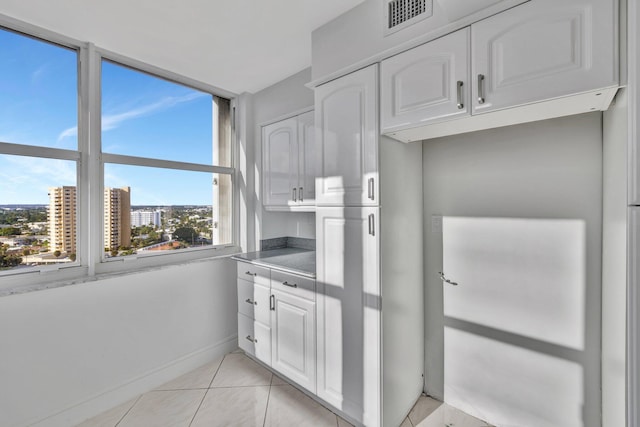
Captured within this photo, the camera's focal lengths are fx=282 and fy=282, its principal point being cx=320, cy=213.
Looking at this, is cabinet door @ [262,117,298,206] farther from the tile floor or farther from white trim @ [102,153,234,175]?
the tile floor

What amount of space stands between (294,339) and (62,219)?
183 cm

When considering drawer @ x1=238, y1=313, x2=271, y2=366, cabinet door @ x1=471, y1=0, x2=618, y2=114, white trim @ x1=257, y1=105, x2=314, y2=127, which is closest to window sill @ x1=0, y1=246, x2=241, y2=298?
drawer @ x1=238, y1=313, x2=271, y2=366

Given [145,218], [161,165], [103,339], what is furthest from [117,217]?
[103,339]

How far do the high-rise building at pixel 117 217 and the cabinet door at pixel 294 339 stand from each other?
4.24 ft

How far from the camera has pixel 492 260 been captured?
5.59ft

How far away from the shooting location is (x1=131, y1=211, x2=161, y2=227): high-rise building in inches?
91.6

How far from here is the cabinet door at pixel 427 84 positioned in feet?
4.22

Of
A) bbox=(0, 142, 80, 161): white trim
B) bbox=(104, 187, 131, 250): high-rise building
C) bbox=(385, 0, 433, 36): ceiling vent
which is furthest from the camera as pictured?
bbox=(104, 187, 131, 250): high-rise building

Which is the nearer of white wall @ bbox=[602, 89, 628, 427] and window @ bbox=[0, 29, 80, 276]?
white wall @ bbox=[602, 89, 628, 427]

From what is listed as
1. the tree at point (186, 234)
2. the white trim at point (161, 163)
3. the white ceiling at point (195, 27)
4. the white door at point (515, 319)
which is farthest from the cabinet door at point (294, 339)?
the white ceiling at point (195, 27)

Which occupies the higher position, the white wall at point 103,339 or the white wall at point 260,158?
the white wall at point 260,158

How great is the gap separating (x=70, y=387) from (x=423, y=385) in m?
2.37

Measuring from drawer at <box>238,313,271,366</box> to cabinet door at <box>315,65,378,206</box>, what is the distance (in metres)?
1.20

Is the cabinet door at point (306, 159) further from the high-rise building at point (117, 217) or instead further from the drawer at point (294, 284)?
the high-rise building at point (117, 217)
